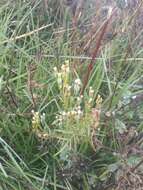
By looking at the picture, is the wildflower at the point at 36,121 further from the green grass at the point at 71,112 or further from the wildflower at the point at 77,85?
the wildflower at the point at 77,85

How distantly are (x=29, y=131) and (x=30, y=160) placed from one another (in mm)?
102

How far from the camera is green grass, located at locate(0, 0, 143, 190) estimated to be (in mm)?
1568

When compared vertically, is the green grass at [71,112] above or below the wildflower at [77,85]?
below

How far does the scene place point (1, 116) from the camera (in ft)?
5.47

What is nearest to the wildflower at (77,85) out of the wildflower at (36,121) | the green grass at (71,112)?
the green grass at (71,112)

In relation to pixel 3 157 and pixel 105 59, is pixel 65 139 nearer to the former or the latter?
pixel 3 157

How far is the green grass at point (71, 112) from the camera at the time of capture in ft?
5.15

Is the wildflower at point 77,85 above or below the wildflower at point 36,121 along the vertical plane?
above

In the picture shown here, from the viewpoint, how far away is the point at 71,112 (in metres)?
1.47

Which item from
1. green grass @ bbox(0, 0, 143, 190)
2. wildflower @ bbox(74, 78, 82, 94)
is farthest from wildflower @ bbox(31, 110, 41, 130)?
wildflower @ bbox(74, 78, 82, 94)

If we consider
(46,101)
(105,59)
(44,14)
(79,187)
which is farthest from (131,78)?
(44,14)

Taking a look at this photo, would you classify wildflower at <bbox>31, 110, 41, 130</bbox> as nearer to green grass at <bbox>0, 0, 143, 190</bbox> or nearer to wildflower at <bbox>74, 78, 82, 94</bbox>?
green grass at <bbox>0, 0, 143, 190</bbox>

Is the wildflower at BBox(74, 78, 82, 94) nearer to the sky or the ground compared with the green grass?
nearer to the sky

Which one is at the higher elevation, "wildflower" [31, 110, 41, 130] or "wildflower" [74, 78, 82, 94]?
"wildflower" [74, 78, 82, 94]
